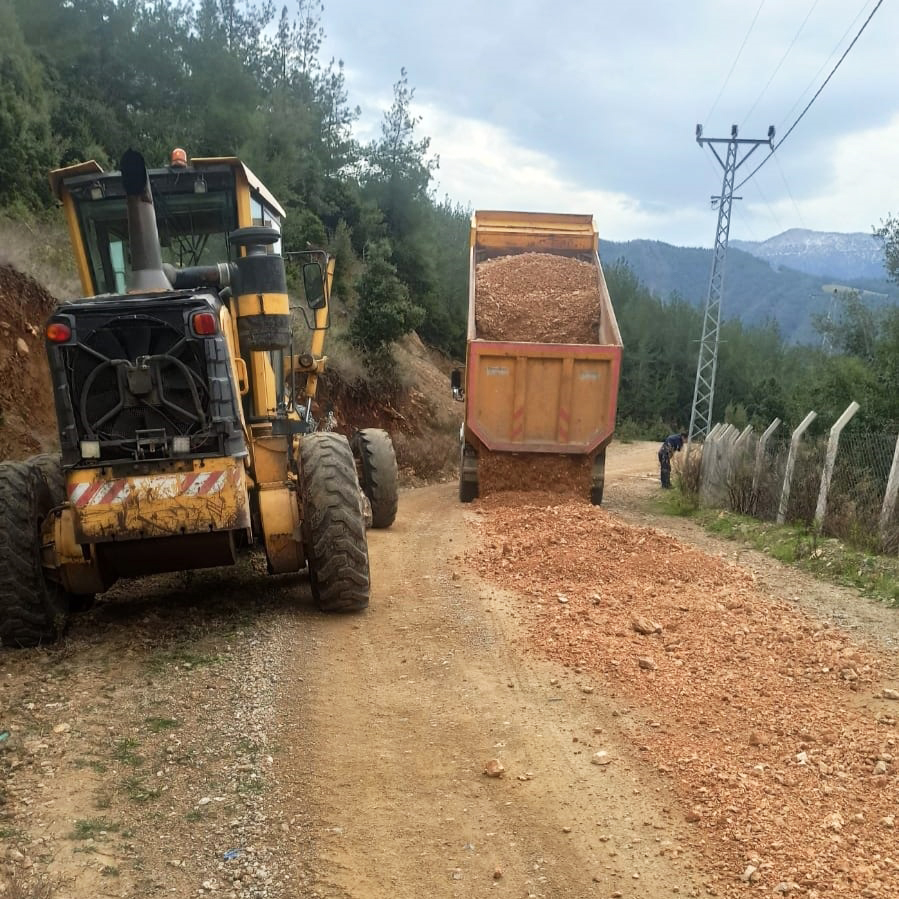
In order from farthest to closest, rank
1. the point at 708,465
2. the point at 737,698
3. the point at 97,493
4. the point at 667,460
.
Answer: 1. the point at 667,460
2. the point at 708,465
3. the point at 97,493
4. the point at 737,698

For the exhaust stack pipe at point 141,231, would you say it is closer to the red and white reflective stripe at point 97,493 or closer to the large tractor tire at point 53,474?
the red and white reflective stripe at point 97,493

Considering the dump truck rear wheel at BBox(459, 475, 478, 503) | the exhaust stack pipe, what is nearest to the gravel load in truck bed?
the dump truck rear wheel at BBox(459, 475, 478, 503)

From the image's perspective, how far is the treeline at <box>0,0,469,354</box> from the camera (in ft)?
55.7

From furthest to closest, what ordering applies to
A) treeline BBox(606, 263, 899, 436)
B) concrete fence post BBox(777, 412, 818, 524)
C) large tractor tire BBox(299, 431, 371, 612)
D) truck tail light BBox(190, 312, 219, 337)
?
treeline BBox(606, 263, 899, 436)
concrete fence post BBox(777, 412, 818, 524)
large tractor tire BBox(299, 431, 371, 612)
truck tail light BBox(190, 312, 219, 337)

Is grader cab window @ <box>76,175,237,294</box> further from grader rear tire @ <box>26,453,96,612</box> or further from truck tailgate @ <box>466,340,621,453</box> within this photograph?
truck tailgate @ <box>466,340,621,453</box>

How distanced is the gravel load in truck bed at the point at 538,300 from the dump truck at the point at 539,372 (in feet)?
0.05

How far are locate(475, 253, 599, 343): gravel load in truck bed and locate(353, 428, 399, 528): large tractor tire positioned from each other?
3190 mm

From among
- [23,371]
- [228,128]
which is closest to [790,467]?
[23,371]

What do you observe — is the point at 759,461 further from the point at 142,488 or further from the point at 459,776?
the point at 459,776

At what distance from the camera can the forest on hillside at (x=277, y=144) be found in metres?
16.9

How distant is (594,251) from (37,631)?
10.6 meters

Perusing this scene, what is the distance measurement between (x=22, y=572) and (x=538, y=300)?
8.73 m

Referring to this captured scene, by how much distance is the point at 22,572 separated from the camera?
554 cm

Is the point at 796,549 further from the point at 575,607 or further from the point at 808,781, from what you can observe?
the point at 808,781
